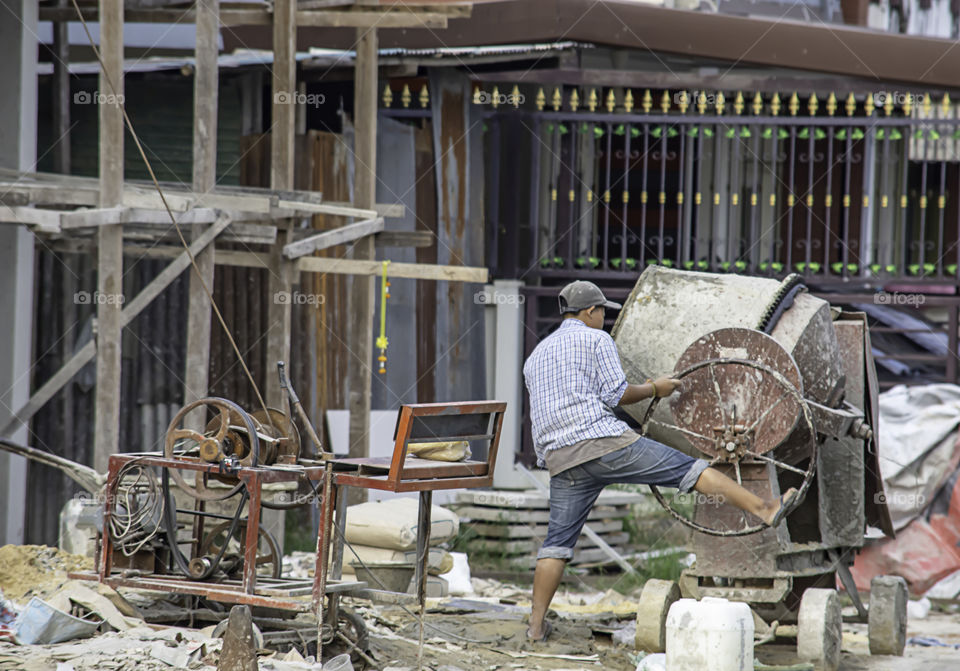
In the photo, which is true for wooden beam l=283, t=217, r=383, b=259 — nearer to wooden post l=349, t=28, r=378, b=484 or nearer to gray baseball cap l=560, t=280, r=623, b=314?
wooden post l=349, t=28, r=378, b=484

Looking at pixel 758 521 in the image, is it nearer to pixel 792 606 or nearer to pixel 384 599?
pixel 792 606

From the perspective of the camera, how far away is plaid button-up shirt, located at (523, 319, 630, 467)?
24.6ft

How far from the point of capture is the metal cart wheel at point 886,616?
8.02 m

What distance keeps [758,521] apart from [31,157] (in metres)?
6.34

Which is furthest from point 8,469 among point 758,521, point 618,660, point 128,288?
point 758,521

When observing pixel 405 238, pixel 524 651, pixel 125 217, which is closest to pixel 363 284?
pixel 405 238

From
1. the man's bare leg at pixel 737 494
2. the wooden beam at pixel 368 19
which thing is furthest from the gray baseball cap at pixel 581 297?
the wooden beam at pixel 368 19

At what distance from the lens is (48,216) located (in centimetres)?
773

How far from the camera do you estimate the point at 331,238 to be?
380 inches

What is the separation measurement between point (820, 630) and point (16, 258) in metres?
6.47

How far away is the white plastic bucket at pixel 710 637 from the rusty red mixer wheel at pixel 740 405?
3.17 feet

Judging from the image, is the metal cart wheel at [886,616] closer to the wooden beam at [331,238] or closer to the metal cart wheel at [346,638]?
the metal cart wheel at [346,638]

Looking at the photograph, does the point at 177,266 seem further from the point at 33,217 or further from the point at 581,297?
the point at 581,297

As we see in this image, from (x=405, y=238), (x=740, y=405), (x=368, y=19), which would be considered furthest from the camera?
(x=405, y=238)
